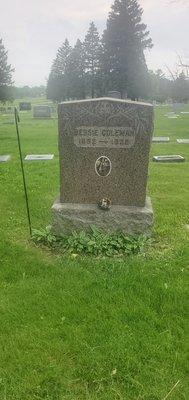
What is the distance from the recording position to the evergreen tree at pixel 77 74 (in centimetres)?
5438

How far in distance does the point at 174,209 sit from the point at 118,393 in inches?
190

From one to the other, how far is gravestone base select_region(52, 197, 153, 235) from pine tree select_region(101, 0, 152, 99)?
4290cm

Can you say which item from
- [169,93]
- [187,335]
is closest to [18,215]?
[187,335]

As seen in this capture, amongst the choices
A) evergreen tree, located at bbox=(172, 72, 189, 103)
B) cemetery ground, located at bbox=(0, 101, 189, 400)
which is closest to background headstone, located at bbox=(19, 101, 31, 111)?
evergreen tree, located at bbox=(172, 72, 189, 103)

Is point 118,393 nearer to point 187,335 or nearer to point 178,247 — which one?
point 187,335

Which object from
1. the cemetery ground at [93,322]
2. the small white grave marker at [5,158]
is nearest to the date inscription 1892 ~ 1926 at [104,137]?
the cemetery ground at [93,322]

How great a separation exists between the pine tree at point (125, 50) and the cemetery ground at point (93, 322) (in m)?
42.5

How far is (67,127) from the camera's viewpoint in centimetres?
561

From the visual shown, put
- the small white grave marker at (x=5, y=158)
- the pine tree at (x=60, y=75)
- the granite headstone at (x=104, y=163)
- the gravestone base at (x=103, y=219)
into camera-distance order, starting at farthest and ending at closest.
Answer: the pine tree at (x=60, y=75), the small white grave marker at (x=5, y=158), the gravestone base at (x=103, y=219), the granite headstone at (x=104, y=163)

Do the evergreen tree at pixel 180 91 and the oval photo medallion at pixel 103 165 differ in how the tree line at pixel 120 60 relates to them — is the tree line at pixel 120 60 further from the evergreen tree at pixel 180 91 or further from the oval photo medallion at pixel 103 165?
the oval photo medallion at pixel 103 165

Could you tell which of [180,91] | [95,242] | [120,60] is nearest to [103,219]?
[95,242]

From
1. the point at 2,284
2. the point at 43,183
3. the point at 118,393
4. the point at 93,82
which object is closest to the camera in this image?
the point at 118,393

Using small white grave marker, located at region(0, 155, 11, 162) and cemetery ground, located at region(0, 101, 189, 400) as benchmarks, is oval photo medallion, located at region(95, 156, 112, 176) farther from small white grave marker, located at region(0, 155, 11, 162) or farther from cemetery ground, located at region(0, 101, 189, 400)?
small white grave marker, located at region(0, 155, 11, 162)

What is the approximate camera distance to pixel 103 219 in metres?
5.77
